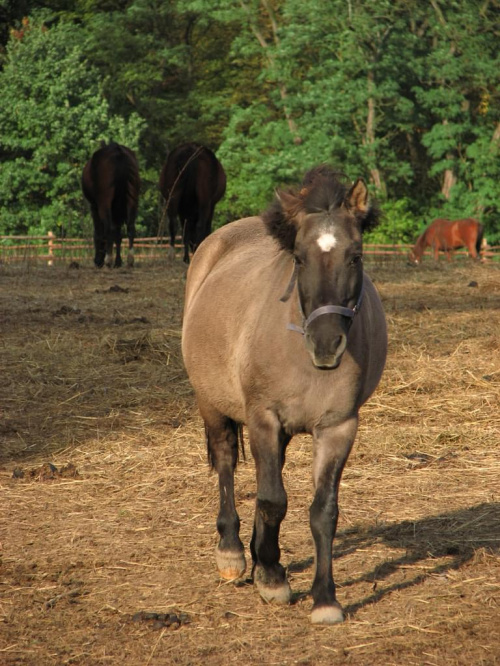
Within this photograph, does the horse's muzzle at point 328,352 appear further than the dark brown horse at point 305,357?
No

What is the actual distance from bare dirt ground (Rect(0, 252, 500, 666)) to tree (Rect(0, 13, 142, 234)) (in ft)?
87.2

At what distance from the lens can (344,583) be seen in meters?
4.30

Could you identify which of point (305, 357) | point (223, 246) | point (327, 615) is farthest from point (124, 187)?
point (327, 615)

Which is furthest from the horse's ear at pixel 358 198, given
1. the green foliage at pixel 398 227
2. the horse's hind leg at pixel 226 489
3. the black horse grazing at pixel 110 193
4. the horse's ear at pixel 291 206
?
the green foliage at pixel 398 227

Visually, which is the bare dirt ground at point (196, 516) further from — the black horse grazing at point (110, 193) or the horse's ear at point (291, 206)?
the black horse grazing at point (110, 193)

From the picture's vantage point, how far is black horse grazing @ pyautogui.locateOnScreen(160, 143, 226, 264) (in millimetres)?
17359

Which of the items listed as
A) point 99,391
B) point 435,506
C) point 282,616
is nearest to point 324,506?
point 282,616

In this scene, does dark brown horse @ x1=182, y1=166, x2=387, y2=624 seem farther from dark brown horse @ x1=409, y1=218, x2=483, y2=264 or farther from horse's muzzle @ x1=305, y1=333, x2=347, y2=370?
dark brown horse @ x1=409, y1=218, x2=483, y2=264

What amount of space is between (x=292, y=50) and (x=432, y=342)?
31200 mm

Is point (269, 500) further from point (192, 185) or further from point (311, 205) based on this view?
point (192, 185)

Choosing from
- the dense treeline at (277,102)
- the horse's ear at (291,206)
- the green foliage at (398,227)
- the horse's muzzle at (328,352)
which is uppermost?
the dense treeline at (277,102)

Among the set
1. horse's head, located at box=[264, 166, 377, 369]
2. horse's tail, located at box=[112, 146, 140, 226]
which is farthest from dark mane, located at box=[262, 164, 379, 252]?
horse's tail, located at box=[112, 146, 140, 226]

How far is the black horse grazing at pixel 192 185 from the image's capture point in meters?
17.4

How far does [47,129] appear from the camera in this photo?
120 ft
